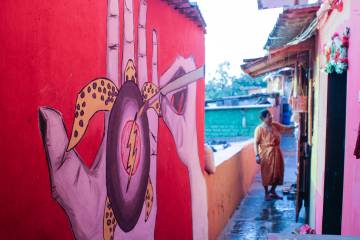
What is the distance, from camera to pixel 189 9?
16.3 feet

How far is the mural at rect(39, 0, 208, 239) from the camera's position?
231 centimetres

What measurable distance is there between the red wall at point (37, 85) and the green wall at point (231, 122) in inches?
820

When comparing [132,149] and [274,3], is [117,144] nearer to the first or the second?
[132,149]

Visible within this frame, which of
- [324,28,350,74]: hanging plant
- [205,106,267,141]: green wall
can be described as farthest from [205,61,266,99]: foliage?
[324,28,350,74]: hanging plant

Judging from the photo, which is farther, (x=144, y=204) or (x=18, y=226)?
(x=144, y=204)

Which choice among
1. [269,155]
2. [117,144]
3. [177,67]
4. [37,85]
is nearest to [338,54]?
[177,67]

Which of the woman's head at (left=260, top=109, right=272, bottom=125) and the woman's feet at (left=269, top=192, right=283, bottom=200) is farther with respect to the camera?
the woman's feet at (left=269, top=192, right=283, bottom=200)

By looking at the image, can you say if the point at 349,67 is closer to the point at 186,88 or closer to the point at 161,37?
the point at 161,37

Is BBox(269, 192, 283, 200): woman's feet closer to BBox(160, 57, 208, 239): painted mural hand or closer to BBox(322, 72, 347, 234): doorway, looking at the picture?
BBox(160, 57, 208, 239): painted mural hand

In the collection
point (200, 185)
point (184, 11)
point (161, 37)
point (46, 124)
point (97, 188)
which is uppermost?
point (184, 11)

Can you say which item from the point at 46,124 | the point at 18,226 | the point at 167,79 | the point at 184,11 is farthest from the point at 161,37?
the point at 18,226

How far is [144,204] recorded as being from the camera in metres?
3.62

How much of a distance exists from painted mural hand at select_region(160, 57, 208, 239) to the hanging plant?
1.72 metres

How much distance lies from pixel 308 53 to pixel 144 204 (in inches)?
211
